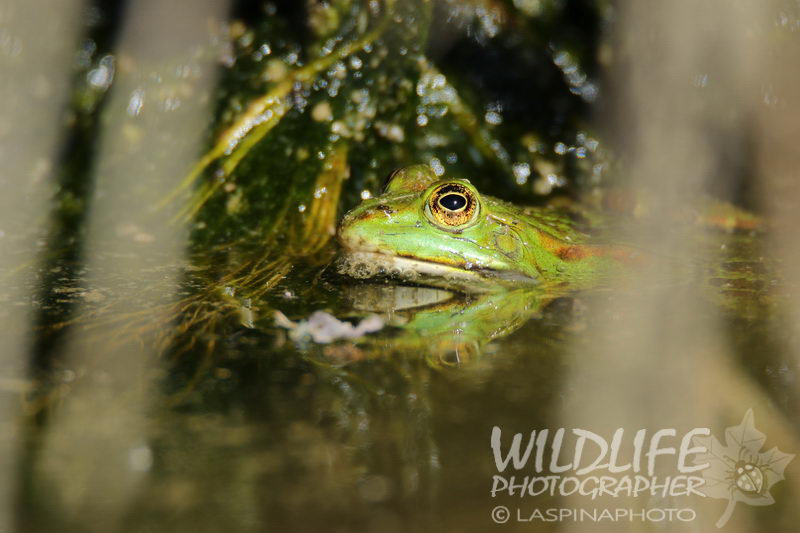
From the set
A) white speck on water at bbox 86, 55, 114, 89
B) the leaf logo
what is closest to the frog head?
the leaf logo

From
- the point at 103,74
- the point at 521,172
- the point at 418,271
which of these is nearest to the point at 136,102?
the point at 103,74

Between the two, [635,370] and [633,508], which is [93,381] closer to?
[633,508]

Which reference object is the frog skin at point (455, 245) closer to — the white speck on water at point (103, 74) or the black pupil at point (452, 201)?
the black pupil at point (452, 201)

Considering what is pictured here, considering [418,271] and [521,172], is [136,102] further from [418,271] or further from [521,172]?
[521,172]

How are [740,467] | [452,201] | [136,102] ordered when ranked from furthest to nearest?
[136,102], [452,201], [740,467]

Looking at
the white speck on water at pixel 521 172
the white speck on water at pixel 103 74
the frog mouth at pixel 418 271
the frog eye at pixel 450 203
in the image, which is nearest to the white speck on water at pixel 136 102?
the white speck on water at pixel 103 74

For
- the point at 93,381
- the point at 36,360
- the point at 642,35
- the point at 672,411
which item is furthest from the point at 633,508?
the point at 642,35
